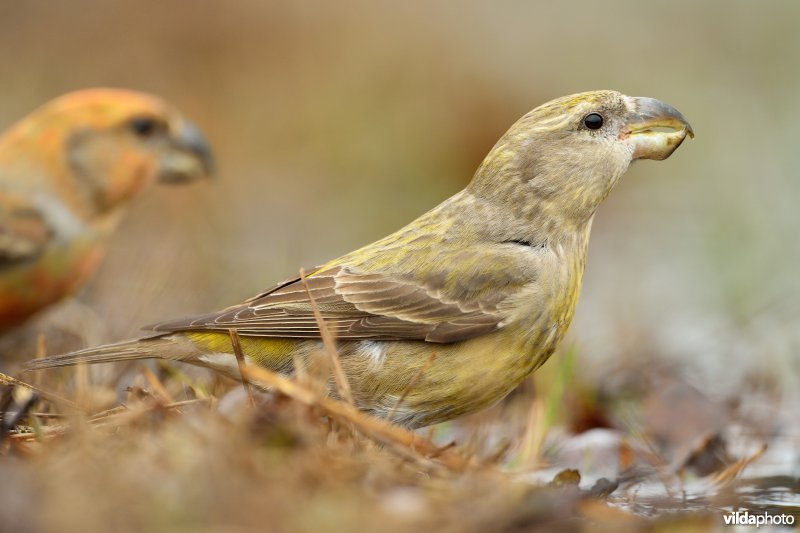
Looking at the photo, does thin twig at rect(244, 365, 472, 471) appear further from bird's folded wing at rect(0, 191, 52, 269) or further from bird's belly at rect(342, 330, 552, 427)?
bird's folded wing at rect(0, 191, 52, 269)

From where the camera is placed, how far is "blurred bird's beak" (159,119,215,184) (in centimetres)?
709

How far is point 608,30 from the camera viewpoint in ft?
46.0

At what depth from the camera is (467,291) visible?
4.62 meters

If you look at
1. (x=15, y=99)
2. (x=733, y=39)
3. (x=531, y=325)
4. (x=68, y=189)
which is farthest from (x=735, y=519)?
(x=733, y=39)

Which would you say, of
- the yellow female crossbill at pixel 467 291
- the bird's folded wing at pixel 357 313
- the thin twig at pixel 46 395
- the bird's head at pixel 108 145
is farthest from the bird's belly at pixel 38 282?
the thin twig at pixel 46 395

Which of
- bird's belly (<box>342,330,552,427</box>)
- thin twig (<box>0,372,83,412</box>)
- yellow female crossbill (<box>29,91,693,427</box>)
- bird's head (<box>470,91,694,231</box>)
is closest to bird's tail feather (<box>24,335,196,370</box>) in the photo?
→ yellow female crossbill (<box>29,91,693,427</box>)

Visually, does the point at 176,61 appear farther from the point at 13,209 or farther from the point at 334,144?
the point at 13,209

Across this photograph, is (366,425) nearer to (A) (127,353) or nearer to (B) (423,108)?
(A) (127,353)

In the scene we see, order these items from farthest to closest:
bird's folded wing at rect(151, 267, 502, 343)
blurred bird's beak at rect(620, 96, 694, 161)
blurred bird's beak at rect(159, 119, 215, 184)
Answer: blurred bird's beak at rect(159, 119, 215, 184) → blurred bird's beak at rect(620, 96, 694, 161) → bird's folded wing at rect(151, 267, 502, 343)

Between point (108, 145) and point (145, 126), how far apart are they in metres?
0.28

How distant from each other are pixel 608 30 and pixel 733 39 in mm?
1578

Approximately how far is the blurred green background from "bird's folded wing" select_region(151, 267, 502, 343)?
263 centimetres

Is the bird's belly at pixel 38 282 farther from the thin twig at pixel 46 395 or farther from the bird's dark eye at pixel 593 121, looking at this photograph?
the bird's dark eye at pixel 593 121

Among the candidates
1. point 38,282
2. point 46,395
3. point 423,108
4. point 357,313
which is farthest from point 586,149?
point 423,108
